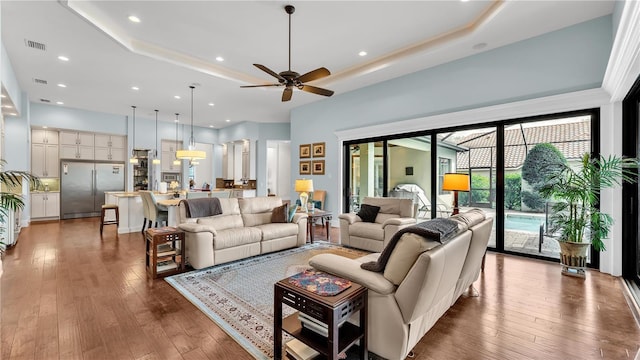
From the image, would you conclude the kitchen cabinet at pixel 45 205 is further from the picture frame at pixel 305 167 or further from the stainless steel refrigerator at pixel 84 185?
the picture frame at pixel 305 167

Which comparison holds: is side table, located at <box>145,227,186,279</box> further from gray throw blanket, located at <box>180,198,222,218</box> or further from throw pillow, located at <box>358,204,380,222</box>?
throw pillow, located at <box>358,204,380,222</box>

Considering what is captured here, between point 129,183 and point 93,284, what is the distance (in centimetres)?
689

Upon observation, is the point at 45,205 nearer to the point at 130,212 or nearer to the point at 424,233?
the point at 130,212

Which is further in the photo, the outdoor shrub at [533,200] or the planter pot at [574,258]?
the outdoor shrub at [533,200]

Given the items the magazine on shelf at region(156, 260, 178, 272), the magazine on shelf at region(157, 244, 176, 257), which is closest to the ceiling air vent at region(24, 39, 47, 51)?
the magazine on shelf at region(157, 244, 176, 257)

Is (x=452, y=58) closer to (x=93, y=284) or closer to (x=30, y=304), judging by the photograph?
(x=93, y=284)

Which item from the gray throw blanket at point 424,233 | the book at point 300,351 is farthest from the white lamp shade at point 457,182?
the book at point 300,351

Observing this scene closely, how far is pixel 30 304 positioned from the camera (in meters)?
2.73

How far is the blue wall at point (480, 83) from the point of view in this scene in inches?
149

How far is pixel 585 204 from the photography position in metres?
3.59

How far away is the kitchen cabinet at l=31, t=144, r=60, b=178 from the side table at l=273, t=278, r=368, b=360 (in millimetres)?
9520

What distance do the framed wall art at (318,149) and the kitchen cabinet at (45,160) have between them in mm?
7347

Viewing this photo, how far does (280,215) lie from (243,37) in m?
2.84

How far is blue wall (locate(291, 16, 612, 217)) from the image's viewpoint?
3.78m
